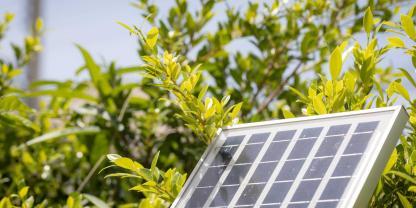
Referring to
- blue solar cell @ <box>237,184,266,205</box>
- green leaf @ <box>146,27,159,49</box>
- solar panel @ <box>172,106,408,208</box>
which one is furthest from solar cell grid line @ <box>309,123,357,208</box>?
green leaf @ <box>146,27,159,49</box>

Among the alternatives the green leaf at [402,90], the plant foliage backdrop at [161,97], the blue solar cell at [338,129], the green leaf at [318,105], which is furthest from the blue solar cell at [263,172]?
the plant foliage backdrop at [161,97]

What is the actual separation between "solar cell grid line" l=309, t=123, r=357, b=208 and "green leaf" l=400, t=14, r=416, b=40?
313mm

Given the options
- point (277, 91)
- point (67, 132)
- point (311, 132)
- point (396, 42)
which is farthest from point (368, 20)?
point (67, 132)

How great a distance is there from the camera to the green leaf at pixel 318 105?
Answer: 1.47 m

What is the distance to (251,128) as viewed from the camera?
1379 mm

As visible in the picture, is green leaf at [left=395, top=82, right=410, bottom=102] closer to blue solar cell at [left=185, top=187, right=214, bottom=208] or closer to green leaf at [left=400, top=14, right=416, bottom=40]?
green leaf at [left=400, top=14, right=416, bottom=40]

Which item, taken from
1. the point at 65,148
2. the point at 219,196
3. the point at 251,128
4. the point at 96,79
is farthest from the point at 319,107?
the point at 65,148

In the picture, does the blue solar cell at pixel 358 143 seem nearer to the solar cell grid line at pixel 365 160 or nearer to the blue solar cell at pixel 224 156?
the solar cell grid line at pixel 365 160

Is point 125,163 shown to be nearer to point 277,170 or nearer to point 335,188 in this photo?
point 277,170

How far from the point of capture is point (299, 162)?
4.13 ft

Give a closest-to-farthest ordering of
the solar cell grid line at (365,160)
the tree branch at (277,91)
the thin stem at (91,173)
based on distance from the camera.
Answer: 1. the solar cell grid line at (365,160)
2. the thin stem at (91,173)
3. the tree branch at (277,91)

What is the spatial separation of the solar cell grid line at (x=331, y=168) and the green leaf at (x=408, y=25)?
12.3 inches

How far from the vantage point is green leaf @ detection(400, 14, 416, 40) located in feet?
4.81

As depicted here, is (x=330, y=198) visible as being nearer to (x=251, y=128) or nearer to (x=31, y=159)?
(x=251, y=128)
